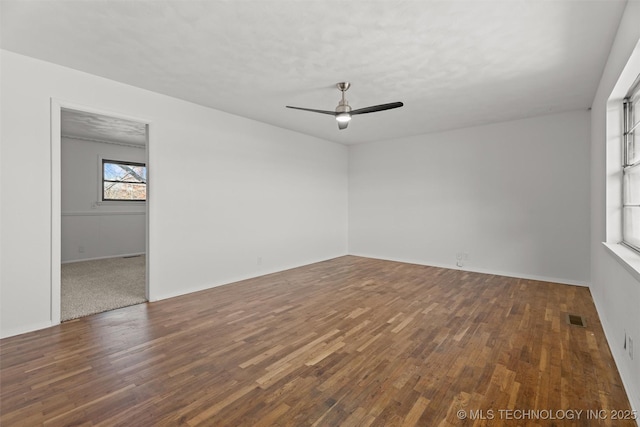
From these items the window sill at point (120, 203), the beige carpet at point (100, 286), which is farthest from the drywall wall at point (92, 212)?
the beige carpet at point (100, 286)

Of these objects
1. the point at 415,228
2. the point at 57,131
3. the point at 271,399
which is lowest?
the point at 271,399

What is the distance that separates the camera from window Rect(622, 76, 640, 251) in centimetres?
246

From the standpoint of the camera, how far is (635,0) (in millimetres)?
1854

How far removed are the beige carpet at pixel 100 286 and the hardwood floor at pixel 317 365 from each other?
36cm

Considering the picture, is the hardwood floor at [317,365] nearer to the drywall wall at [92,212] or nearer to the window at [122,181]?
the drywall wall at [92,212]

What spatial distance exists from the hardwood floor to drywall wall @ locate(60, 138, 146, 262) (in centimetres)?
416

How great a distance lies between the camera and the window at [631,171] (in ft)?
8.05

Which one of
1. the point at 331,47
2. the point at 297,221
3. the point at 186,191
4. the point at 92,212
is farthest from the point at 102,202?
the point at 331,47

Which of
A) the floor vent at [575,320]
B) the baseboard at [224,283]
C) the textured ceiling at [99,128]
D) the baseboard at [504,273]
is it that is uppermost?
the textured ceiling at [99,128]

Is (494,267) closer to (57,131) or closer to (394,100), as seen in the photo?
(394,100)

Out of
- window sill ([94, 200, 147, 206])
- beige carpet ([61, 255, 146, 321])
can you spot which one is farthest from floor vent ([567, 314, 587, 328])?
window sill ([94, 200, 147, 206])

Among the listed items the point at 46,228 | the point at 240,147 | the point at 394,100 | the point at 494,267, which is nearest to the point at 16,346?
the point at 46,228

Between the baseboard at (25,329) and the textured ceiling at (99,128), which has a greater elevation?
the textured ceiling at (99,128)

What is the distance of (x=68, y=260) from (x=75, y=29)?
5600 millimetres
